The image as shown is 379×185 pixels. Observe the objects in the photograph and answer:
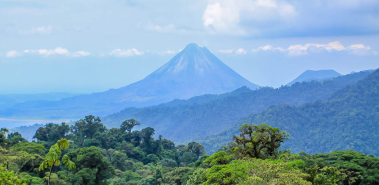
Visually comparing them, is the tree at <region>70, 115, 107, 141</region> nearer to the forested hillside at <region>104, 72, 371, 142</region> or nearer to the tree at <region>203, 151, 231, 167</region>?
the tree at <region>203, 151, 231, 167</region>

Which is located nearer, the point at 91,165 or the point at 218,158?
the point at 218,158

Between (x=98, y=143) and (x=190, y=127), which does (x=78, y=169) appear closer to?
(x=98, y=143)

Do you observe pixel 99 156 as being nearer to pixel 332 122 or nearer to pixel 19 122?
pixel 332 122

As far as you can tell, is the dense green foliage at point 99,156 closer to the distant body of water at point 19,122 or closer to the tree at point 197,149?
the tree at point 197,149

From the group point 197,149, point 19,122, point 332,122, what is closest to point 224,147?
point 197,149

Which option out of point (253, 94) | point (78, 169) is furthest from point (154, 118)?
point (78, 169)

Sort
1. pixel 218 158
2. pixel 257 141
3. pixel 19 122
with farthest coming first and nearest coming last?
pixel 19 122, pixel 257 141, pixel 218 158

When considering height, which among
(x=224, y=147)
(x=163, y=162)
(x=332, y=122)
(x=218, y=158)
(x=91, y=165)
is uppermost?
(x=224, y=147)
